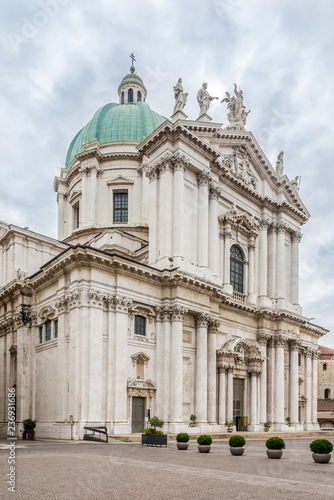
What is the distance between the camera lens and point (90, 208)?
4972 cm

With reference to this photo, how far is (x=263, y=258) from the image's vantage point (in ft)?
151

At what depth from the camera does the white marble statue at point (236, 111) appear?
46134 mm

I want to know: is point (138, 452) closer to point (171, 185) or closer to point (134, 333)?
point (134, 333)

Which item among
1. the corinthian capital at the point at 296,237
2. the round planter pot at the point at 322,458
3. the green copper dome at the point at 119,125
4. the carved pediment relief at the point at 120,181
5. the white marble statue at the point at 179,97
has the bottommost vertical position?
the round planter pot at the point at 322,458

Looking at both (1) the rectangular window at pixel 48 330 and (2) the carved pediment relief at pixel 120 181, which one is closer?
(1) the rectangular window at pixel 48 330

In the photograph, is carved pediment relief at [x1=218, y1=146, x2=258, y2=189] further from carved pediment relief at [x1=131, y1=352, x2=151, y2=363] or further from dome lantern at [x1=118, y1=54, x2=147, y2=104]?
dome lantern at [x1=118, y1=54, x2=147, y2=104]

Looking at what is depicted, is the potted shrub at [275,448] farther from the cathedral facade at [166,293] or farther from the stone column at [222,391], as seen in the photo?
the stone column at [222,391]

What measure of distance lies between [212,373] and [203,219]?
11.9 metres

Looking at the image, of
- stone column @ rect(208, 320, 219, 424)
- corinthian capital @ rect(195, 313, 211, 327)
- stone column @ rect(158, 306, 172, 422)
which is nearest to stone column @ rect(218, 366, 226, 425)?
stone column @ rect(208, 320, 219, 424)

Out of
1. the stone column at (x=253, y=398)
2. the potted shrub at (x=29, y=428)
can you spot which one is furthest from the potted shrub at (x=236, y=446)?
the stone column at (x=253, y=398)

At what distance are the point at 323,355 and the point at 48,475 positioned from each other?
82.2 metres

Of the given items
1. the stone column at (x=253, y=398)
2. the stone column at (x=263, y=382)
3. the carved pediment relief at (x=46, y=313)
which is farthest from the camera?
the stone column at (x=263, y=382)

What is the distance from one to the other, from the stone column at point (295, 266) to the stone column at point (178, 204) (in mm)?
17442

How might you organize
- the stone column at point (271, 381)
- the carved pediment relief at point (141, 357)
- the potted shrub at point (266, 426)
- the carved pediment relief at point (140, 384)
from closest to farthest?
the carved pediment relief at point (140, 384) → the carved pediment relief at point (141, 357) → the potted shrub at point (266, 426) → the stone column at point (271, 381)
